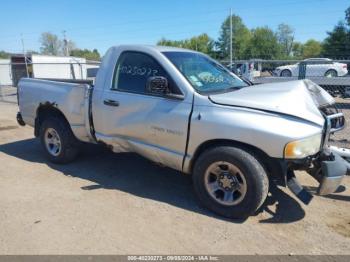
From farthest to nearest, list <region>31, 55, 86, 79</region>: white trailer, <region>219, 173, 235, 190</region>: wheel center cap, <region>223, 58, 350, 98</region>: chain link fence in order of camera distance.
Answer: <region>31, 55, 86, 79</region>: white trailer → <region>223, 58, 350, 98</region>: chain link fence → <region>219, 173, 235, 190</region>: wheel center cap

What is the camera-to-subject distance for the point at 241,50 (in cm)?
7838

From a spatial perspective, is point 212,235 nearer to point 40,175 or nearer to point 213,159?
point 213,159

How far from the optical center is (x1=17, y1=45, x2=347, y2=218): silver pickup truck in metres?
3.68

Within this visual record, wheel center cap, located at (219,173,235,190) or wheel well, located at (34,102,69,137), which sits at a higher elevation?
wheel well, located at (34,102,69,137)

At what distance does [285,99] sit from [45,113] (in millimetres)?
4084

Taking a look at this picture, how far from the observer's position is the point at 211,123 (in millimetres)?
3914

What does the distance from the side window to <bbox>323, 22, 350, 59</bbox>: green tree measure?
52.1m

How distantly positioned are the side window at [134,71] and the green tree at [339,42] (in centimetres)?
5210

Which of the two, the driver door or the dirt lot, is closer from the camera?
the dirt lot

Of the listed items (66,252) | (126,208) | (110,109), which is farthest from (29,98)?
(66,252)

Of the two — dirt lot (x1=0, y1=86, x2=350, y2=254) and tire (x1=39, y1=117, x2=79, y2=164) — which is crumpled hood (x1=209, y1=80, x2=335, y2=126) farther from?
tire (x1=39, y1=117, x2=79, y2=164)

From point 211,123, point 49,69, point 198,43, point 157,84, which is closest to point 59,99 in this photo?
point 157,84

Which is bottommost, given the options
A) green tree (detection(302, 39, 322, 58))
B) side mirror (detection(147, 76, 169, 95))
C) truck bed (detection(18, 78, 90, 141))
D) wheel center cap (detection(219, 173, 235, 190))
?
wheel center cap (detection(219, 173, 235, 190))

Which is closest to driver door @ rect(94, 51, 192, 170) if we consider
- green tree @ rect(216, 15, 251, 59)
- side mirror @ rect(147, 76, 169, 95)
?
side mirror @ rect(147, 76, 169, 95)
